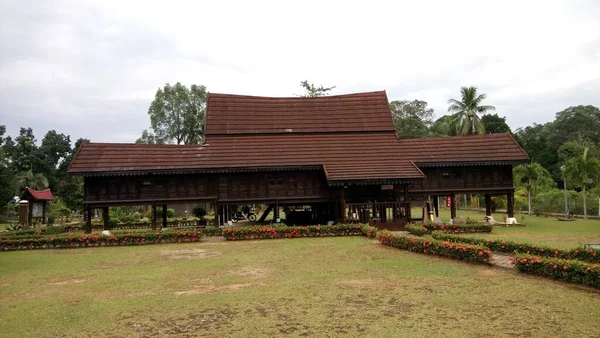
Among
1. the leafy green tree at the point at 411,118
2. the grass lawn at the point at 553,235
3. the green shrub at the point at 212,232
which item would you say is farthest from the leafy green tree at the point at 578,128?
the green shrub at the point at 212,232

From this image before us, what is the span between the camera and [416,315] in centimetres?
739

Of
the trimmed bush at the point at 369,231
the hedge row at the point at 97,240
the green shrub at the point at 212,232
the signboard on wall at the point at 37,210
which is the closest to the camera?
the hedge row at the point at 97,240

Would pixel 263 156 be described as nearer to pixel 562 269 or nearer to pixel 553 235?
pixel 553 235

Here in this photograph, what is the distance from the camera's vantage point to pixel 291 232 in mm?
19906

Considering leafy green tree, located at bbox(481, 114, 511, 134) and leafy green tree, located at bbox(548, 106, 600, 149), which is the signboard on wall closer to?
leafy green tree, located at bbox(481, 114, 511, 134)

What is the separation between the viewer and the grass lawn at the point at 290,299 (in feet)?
Result: 22.7

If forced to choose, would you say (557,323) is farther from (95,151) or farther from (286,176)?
(95,151)

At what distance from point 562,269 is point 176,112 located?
43254 mm

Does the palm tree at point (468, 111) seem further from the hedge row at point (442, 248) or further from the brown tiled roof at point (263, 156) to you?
the hedge row at point (442, 248)

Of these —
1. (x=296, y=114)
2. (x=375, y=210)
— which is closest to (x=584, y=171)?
(x=375, y=210)

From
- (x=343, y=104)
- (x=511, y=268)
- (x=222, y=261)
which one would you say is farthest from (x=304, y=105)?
(x=511, y=268)

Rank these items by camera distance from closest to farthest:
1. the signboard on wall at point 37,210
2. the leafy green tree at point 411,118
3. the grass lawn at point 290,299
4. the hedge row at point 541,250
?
the grass lawn at point 290,299
the hedge row at point 541,250
the signboard on wall at point 37,210
the leafy green tree at point 411,118

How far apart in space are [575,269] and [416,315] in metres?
4.32

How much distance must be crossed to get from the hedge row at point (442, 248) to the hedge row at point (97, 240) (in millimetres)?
8796
